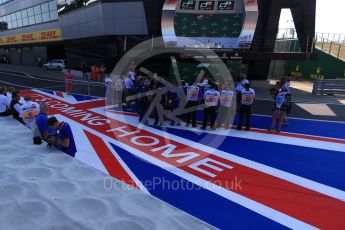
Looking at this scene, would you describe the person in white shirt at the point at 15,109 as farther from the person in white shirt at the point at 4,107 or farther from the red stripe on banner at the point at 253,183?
the red stripe on banner at the point at 253,183

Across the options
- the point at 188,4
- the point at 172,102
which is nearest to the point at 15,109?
the point at 172,102

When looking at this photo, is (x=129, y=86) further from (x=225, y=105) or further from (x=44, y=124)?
(x=44, y=124)

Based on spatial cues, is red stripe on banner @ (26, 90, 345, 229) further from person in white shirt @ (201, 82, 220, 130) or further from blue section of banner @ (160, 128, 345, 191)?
person in white shirt @ (201, 82, 220, 130)

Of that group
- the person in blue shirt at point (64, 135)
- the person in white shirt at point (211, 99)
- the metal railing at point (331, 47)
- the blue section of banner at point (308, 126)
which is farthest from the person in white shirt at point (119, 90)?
the metal railing at point (331, 47)

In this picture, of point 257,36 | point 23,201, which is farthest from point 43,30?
point 23,201

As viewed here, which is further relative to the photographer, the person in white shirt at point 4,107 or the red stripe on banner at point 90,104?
the red stripe on banner at point 90,104

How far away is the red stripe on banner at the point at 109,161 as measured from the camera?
21.9 ft

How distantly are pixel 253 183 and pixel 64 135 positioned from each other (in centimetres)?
453

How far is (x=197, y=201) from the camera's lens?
226 inches

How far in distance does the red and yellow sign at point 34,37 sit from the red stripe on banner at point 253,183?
32567 mm

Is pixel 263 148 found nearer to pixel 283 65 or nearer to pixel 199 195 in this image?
pixel 199 195

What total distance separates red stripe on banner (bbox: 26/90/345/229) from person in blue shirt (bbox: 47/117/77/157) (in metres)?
2.50

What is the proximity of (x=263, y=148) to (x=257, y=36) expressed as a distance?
1630cm

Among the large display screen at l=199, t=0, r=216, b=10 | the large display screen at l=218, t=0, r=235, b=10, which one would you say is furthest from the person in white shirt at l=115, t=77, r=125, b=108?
the large display screen at l=218, t=0, r=235, b=10
